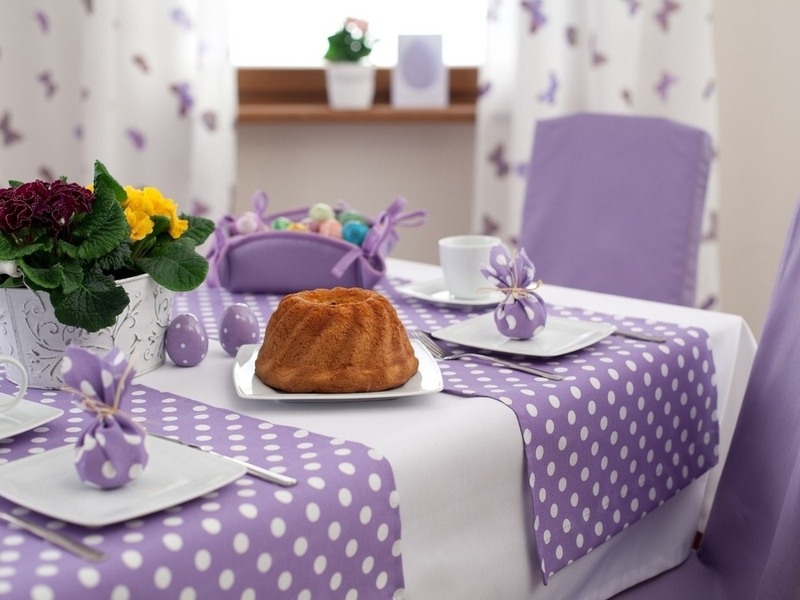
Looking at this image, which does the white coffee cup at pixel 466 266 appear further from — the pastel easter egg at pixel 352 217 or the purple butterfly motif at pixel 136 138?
the purple butterfly motif at pixel 136 138

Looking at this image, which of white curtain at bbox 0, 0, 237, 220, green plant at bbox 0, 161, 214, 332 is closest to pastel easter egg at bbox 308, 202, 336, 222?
green plant at bbox 0, 161, 214, 332

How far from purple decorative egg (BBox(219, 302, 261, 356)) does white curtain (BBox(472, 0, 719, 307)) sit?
157 centimetres

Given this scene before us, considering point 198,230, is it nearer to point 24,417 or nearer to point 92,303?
point 92,303

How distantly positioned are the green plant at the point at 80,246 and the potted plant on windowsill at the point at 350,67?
Answer: 69.0 inches

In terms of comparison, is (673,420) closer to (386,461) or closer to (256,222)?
(386,461)

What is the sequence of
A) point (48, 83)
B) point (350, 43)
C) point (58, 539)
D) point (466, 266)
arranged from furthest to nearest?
1. point (350, 43)
2. point (48, 83)
3. point (466, 266)
4. point (58, 539)

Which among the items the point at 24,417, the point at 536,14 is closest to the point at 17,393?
the point at 24,417

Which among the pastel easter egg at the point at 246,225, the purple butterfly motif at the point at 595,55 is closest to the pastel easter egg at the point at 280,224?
the pastel easter egg at the point at 246,225

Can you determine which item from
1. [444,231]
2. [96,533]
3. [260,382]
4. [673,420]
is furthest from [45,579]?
[444,231]

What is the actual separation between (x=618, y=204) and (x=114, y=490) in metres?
1.30

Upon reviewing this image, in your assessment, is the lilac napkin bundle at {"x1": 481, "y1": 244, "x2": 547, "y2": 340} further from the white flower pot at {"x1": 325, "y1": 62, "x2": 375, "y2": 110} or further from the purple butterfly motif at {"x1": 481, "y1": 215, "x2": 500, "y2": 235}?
the white flower pot at {"x1": 325, "y1": 62, "x2": 375, "y2": 110}

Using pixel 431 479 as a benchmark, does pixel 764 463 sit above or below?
below

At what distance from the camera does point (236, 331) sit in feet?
3.60

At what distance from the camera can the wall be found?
97.0 inches
